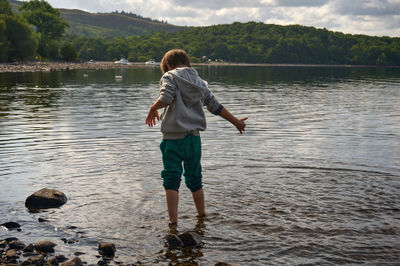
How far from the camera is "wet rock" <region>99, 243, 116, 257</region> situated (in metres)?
5.21

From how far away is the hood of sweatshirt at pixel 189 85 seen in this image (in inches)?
232

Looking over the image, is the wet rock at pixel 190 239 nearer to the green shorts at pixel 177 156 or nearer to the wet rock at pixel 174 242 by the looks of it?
the wet rock at pixel 174 242

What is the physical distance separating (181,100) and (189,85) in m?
0.24

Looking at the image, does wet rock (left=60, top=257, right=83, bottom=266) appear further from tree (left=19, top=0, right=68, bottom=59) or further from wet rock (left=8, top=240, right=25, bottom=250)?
tree (left=19, top=0, right=68, bottom=59)

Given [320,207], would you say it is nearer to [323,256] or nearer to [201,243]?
[323,256]

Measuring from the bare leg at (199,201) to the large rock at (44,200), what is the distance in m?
2.39

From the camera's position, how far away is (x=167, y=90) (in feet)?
19.0

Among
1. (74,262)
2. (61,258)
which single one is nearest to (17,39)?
(61,258)

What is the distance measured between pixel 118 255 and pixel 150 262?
0.47 meters

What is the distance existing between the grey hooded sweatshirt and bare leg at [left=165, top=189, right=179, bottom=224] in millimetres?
809

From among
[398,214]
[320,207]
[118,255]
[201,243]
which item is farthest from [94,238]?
[398,214]

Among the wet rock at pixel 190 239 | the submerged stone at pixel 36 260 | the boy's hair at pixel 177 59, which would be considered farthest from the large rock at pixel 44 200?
the boy's hair at pixel 177 59

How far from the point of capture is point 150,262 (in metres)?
5.02

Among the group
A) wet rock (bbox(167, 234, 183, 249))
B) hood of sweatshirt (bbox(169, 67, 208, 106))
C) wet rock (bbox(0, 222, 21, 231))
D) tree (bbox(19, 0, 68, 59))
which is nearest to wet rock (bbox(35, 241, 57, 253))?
wet rock (bbox(0, 222, 21, 231))
